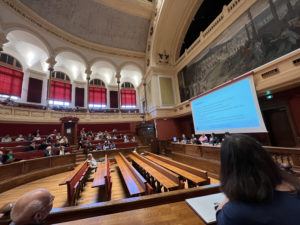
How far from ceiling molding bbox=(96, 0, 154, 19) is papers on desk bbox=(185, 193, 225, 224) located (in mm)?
11117

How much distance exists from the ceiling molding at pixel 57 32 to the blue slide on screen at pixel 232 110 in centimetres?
799

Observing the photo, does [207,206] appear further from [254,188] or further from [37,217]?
[37,217]

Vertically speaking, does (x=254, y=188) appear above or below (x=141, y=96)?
below

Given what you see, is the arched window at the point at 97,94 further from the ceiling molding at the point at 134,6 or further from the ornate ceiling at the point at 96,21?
the ceiling molding at the point at 134,6

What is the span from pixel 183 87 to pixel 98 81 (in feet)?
30.0

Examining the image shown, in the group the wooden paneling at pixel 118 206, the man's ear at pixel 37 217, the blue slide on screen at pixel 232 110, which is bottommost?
the wooden paneling at pixel 118 206

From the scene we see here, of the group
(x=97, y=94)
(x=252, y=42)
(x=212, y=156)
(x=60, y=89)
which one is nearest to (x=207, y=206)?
(x=212, y=156)

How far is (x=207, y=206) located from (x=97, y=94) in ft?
43.0

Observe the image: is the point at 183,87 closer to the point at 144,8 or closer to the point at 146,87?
the point at 146,87

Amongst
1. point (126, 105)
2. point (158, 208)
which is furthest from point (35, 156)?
point (126, 105)

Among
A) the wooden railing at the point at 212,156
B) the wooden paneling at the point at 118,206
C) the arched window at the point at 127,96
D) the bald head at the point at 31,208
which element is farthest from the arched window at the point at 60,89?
the bald head at the point at 31,208

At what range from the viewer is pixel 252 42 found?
173 inches

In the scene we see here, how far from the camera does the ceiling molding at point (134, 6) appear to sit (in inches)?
329

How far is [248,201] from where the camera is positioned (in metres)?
0.53
